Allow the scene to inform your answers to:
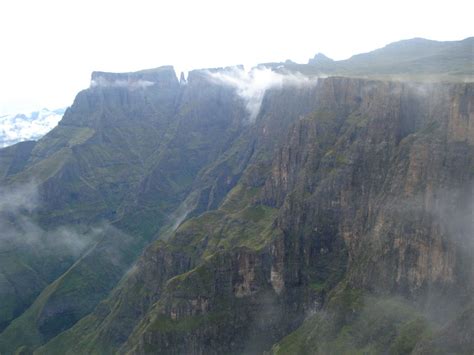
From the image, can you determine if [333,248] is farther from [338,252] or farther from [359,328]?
[359,328]

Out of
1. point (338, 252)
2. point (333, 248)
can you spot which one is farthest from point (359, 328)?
point (333, 248)

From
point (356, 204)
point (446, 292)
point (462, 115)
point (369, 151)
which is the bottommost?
point (446, 292)

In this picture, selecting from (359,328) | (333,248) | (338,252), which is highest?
(333,248)

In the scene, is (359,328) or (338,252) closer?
(359,328)

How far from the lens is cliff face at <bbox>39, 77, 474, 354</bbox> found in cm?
11906

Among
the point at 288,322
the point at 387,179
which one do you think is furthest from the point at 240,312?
the point at 387,179

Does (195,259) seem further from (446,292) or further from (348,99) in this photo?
(446,292)

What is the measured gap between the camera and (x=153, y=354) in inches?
5876

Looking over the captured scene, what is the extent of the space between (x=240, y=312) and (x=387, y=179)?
52.8 m

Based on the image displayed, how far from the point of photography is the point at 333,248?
479ft

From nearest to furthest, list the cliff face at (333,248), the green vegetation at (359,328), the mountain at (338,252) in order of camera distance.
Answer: the green vegetation at (359,328), the mountain at (338,252), the cliff face at (333,248)

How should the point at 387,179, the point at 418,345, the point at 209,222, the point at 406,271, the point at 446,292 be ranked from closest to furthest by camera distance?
the point at 418,345 → the point at 446,292 → the point at 406,271 → the point at 387,179 → the point at 209,222

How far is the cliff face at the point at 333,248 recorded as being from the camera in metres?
119

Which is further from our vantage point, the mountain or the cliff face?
the cliff face
